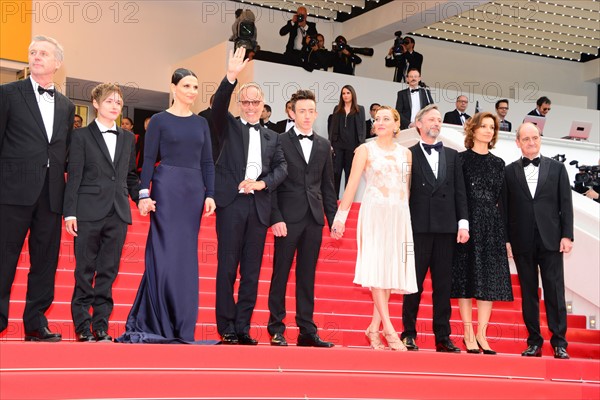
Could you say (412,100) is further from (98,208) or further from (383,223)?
(98,208)

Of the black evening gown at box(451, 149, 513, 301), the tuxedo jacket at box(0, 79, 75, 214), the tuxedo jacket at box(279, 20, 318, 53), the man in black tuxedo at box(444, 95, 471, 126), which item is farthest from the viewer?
the tuxedo jacket at box(279, 20, 318, 53)

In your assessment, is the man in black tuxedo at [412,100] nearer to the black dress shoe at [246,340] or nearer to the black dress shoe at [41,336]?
the black dress shoe at [246,340]

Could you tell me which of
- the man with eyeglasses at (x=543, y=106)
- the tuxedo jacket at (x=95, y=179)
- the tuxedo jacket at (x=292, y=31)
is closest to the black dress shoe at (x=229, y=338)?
the tuxedo jacket at (x=95, y=179)

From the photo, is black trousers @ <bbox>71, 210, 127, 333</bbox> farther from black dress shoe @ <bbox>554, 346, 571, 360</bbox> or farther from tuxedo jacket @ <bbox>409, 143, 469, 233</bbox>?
black dress shoe @ <bbox>554, 346, 571, 360</bbox>

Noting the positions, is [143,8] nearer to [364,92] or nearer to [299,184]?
[364,92]

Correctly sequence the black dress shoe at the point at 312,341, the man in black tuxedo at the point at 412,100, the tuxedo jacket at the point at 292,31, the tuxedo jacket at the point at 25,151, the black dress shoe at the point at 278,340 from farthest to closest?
1. the tuxedo jacket at the point at 292,31
2. the man in black tuxedo at the point at 412,100
3. the black dress shoe at the point at 312,341
4. the black dress shoe at the point at 278,340
5. the tuxedo jacket at the point at 25,151

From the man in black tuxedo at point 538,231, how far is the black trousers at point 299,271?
5.21ft

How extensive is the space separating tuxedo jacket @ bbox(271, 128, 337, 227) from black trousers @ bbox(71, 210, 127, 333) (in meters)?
1.06

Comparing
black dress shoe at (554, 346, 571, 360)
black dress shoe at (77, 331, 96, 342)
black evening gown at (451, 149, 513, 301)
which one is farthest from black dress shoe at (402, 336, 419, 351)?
black dress shoe at (77, 331, 96, 342)

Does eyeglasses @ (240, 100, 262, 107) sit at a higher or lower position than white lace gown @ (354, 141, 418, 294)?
higher

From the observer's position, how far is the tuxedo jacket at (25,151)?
15.4ft

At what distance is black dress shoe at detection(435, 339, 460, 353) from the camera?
566 cm

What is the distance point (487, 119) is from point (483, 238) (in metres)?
0.85

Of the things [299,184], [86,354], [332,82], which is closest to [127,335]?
[86,354]
